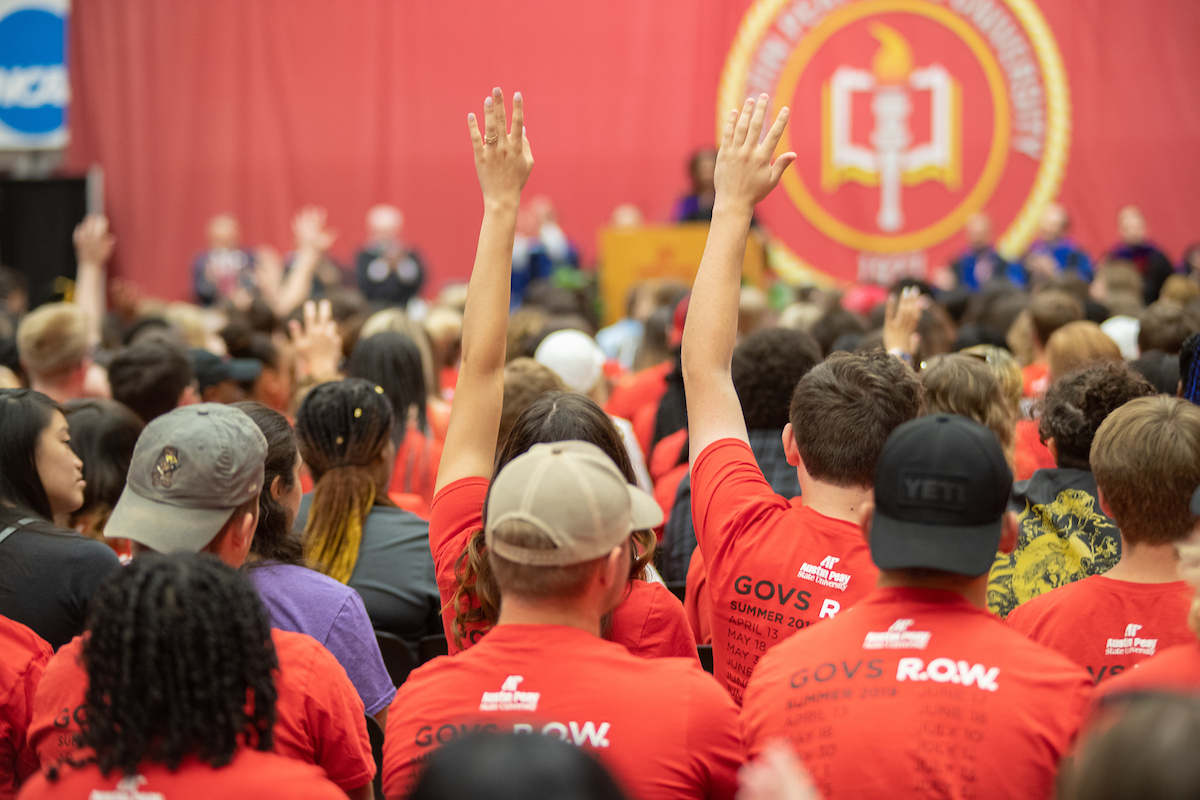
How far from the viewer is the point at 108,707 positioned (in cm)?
142

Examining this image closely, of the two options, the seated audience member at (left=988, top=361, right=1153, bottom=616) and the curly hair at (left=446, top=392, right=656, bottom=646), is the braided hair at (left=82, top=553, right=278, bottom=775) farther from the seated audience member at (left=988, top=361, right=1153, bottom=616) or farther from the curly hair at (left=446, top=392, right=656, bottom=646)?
the seated audience member at (left=988, top=361, right=1153, bottom=616)

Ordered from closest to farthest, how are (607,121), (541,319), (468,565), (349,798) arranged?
(349,798), (468,565), (541,319), (607,121)

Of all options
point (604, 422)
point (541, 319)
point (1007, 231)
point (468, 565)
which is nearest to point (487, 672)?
point (468, 565)

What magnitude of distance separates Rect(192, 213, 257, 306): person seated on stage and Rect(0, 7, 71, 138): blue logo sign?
2424mm

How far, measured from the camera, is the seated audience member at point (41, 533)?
7.34 feet

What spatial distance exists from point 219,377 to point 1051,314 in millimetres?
3302

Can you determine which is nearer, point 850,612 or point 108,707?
point 108,707

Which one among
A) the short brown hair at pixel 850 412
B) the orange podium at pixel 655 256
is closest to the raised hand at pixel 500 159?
the short brown hair at pixel 850 412

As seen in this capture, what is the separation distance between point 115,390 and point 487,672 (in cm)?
280

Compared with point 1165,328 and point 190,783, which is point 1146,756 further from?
point 1165,328

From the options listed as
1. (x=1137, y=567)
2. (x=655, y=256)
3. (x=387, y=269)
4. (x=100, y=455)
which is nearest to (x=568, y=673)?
Answer: (x=1137, y=567)

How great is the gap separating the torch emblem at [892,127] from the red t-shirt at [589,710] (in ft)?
35.8

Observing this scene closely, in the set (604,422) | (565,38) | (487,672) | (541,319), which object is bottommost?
(541,319)

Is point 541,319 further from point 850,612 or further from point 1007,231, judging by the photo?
point 1007,231
